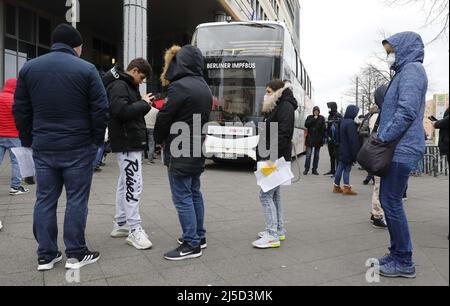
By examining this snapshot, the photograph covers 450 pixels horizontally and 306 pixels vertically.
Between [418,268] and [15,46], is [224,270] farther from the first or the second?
[15,46]

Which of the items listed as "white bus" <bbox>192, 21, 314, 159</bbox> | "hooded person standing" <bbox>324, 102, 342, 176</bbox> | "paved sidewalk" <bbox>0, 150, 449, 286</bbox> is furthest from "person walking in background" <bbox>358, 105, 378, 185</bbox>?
"white bus" <bbox>192, 21, 314, 159</bbox>

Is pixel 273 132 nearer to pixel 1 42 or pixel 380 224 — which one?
pixel 380 224

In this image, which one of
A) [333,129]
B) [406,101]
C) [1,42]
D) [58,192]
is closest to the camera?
[406,101]

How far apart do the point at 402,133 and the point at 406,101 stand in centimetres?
25

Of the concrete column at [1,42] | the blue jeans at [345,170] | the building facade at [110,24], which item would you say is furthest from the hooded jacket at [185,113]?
the concrete column at [1,42]

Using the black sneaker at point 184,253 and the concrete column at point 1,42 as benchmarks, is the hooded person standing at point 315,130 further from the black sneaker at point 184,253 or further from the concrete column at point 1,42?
the concrete column at point 1,42

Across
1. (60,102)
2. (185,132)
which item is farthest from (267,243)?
(60,102)

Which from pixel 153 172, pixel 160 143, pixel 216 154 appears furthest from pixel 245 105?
pixel 160 143

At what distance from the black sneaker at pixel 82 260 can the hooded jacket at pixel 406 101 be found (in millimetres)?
2730

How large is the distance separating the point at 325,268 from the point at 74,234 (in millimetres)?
2227

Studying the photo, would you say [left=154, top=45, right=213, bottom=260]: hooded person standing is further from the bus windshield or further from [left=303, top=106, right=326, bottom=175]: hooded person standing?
[left=303, top=106, right=326, bottom=175]: hooded person standing

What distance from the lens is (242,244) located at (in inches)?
172

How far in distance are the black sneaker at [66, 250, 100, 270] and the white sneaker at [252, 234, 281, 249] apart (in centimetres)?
157

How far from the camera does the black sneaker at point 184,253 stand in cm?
379
